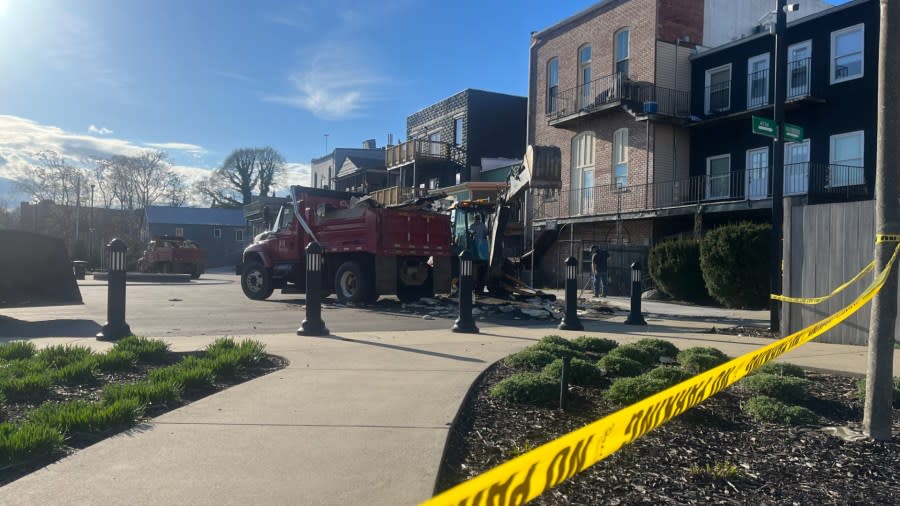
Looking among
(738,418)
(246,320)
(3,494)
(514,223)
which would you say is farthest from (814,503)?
(514,223)

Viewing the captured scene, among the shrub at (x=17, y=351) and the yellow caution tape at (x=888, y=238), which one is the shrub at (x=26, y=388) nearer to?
the shrub at (x=17, y=351)

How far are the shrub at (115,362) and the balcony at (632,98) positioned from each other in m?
21.2

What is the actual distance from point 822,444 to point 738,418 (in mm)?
718

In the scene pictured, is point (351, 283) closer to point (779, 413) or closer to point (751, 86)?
point (779, 413)

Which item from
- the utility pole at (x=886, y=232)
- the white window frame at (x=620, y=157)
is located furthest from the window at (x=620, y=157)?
the utility pole at (x=886, y=232)

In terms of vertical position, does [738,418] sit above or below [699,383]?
below

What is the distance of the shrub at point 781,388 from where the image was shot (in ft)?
18.4

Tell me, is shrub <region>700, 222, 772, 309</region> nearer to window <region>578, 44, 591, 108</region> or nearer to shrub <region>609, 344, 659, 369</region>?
shrub <region>609, 344, 659, 369</region>

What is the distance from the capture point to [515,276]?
18234mm

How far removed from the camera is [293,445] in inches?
170

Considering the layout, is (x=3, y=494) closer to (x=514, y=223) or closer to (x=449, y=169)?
(x=514, y=223)

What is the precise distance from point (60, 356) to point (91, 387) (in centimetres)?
126

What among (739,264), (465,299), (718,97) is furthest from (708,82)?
(465,299)

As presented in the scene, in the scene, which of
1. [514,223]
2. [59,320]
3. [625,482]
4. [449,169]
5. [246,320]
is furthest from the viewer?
[449,169]
